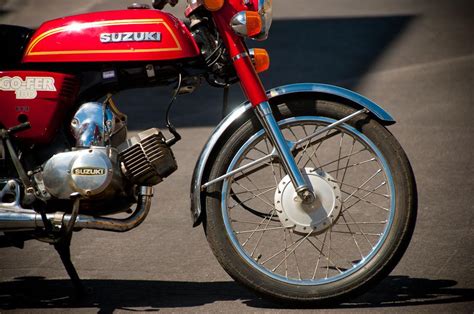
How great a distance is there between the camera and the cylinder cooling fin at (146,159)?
4031 mm

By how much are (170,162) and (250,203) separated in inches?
62.9

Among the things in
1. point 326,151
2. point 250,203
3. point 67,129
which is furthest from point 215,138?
point 326,151

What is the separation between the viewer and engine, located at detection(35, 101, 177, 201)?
4031 millimetres

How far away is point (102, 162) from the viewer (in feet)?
13.2

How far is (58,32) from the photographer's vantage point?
159 inches

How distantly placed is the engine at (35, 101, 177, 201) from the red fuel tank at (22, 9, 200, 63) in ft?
0.83

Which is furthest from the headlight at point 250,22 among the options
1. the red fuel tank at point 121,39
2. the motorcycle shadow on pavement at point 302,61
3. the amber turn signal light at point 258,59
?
the motorcycle shadow on pavement at point 302,61

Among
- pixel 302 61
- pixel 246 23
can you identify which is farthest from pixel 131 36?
pixel 302 61

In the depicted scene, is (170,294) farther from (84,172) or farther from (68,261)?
(84,172)

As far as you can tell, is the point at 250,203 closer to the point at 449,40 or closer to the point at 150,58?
the point at 150,58

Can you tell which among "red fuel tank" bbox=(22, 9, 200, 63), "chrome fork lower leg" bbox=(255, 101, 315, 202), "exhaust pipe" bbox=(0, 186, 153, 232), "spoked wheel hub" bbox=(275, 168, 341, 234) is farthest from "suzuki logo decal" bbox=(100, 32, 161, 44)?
"spoked wheel hub" bbox=(275, 168, 341, 234)

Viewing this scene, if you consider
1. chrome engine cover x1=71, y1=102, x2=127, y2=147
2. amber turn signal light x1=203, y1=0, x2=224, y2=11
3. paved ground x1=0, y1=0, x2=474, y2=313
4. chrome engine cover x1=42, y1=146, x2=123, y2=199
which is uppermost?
amber turn signal light x1=203, y1=0, x2=224, y2=11

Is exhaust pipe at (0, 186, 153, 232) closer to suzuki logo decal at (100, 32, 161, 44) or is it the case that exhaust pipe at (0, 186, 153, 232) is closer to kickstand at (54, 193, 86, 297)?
kickstand at (54, 193, 86, 297)

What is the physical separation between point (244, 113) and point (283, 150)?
238 millimetres
